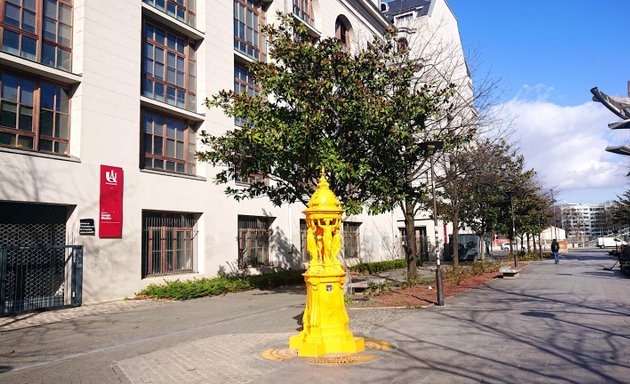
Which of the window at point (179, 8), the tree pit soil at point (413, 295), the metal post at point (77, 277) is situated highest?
the window at point (179, 8)

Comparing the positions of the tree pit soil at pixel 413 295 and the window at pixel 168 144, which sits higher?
the window at pixel 168 144

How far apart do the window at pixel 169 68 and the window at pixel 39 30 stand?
314 cm

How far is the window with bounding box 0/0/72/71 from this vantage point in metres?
13.9

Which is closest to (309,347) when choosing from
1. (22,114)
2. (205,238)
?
(22,114)

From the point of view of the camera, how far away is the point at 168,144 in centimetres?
1912

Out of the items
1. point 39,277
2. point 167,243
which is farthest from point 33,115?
point 167,243

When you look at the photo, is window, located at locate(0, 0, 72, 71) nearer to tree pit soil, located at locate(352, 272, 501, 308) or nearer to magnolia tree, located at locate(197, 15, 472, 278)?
magnolia tree, located at locate(197, 15, 472, 278)

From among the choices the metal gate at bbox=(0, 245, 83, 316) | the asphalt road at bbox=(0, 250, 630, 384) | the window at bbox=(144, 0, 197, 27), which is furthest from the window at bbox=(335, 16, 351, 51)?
the metal gate at bbox=(0, 245, 83, 316)

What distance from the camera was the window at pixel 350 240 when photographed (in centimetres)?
3153

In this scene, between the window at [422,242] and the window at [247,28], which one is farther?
the window at [422,242]

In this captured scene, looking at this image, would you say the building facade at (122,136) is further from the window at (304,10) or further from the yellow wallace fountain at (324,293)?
the yellow wallace fountain at (324,293)

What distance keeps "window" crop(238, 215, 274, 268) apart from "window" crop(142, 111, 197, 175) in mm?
4197

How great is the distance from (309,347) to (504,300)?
8429 millimetres

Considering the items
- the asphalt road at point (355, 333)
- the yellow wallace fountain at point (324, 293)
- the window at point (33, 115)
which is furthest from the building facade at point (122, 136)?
the yellow wallace fountain at point (324, 293)
